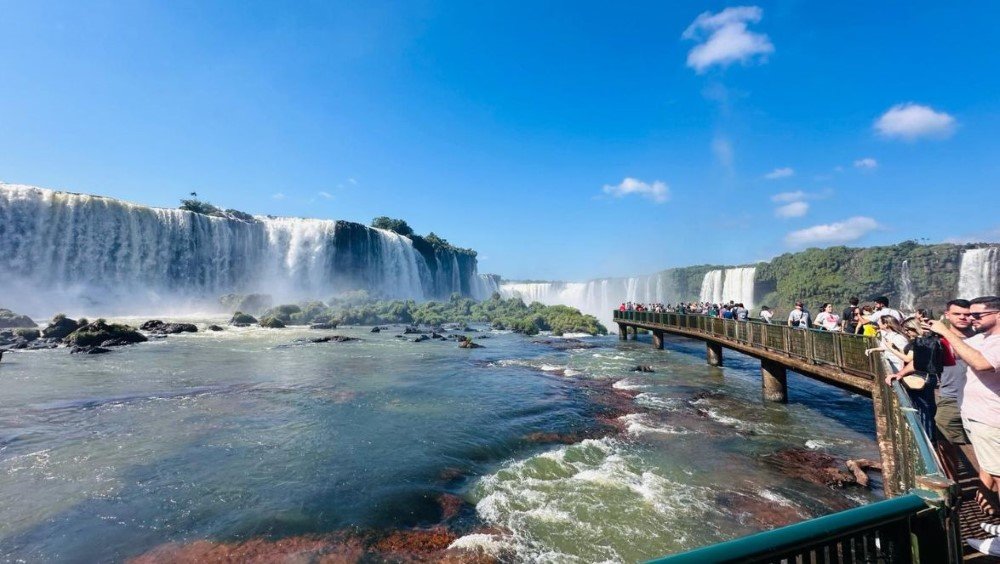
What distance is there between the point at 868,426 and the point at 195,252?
57.5 metres

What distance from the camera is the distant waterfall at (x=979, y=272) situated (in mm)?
45031

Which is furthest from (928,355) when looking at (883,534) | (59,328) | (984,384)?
(59,328)

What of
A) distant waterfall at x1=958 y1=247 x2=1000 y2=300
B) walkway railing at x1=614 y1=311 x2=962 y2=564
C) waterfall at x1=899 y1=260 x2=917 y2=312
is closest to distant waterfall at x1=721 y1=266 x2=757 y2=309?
waterfall at x1=899 y1=260 x2=917 y2=312

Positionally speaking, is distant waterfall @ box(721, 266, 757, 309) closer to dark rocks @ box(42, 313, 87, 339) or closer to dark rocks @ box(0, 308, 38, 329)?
dark rocks @ box(42, 313, 87, 339)

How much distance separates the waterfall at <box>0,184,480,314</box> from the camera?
120 feet

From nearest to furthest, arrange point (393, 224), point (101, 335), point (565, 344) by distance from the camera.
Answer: point (101, 335) < point (565, 344) < point (393, 224)

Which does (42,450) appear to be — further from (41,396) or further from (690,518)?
(690,518)

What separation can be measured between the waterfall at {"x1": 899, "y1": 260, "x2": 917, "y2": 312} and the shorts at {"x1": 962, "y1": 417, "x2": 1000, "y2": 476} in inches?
2827

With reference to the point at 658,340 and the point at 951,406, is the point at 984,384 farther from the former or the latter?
the point at 658,340

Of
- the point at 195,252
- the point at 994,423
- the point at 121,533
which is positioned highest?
the point at 195,252

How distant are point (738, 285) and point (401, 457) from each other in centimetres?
6858

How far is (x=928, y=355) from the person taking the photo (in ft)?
17.3

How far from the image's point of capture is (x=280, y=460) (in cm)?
873

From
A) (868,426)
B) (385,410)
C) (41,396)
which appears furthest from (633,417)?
(41,396)
